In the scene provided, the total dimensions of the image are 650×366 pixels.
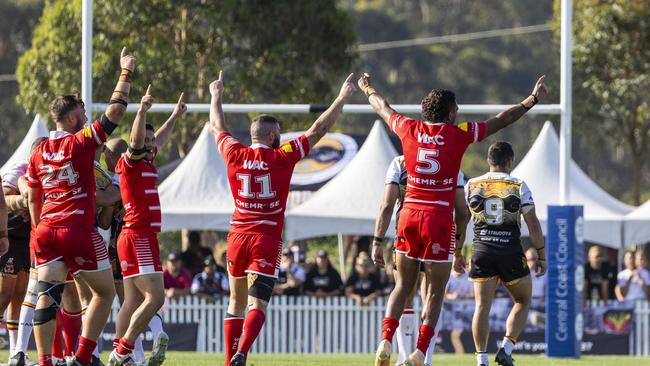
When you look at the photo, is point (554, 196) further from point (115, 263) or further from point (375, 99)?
point (375, 99)

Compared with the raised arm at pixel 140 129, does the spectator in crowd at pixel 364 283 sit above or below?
below

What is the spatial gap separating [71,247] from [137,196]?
4.40ft

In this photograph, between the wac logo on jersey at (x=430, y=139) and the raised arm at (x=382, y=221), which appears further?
the raised arm at (x=382, y=221)

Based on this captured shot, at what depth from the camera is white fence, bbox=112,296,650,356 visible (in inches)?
842

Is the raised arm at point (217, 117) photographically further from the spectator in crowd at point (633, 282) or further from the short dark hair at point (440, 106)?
the spectator in crowd at point (633, 282)

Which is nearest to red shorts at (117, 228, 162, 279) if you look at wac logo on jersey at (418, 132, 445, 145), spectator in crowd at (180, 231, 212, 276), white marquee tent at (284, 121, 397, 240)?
wac logo on jersey at (418, 132, 445, 145)

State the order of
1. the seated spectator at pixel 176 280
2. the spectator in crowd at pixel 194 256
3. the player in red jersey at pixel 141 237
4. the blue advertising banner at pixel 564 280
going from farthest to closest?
the spectator in crowd at pixel 194 256
the seated spectator at pixel 176 280
the blue advertising banner at pixel 564 280
the player in red jersey at pixel 141 237

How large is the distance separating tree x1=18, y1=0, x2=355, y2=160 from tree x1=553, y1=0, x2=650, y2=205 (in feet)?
20.7

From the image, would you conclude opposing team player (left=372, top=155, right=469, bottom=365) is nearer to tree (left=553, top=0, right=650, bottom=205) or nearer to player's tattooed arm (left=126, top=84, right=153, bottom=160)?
player's tattooed arm (left=126, top=84, right=153, bottom=160)

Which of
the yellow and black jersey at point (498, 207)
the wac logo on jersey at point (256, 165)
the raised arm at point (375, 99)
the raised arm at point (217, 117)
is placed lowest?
the yellow and black jersey at point (498, 207)

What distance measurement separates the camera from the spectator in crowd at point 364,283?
2167 centimetres

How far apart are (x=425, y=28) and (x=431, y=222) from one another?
51.9 metres

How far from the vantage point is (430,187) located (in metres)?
11.2

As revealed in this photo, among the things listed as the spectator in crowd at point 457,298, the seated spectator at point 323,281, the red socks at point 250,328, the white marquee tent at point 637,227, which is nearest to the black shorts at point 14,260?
the red socks at point 250,328
